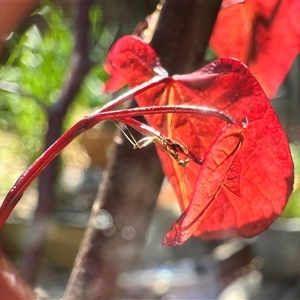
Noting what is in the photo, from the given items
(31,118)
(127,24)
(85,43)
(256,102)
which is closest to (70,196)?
(31,118)

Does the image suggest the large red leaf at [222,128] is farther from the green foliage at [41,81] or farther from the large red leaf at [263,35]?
the green foliage at [41,81]

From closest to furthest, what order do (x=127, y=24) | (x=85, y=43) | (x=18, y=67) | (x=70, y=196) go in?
(x=85, y=43) → (x=127, y=24) → (x=18, y=67) → (x=70, y=196)

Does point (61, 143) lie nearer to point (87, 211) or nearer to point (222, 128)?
point (222, 128)

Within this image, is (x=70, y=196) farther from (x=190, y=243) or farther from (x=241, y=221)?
(x=241, y=221)

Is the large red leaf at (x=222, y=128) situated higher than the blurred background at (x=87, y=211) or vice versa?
the large red leaf at (x=222, y=128)

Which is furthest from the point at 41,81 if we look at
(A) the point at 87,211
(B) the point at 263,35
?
(B) the point at 263,35

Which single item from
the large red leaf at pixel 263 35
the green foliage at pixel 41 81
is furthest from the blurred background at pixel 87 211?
the large red leaf at pixel 263 35

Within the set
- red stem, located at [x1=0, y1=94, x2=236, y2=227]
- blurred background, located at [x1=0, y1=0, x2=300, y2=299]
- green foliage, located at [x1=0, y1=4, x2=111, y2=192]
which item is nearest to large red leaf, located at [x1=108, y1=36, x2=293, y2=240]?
red stem, located at [x1=0, y1=94, x2=236, y2=227]
